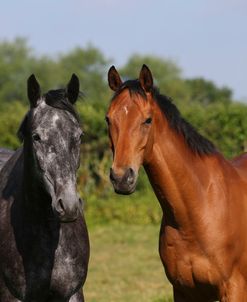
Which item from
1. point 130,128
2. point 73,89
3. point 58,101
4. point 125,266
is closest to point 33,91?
point 58,101

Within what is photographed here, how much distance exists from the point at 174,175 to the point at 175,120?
0.40 meters

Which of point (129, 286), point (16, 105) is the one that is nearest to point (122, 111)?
point (129, 286)

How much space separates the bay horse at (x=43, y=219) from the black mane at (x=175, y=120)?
42 centimetres

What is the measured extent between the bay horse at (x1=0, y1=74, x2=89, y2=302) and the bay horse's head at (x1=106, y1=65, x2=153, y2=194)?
0.91 feet

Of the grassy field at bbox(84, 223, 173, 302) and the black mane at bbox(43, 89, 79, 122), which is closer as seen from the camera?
the black mane at bbox(43, 89, 79, 122)

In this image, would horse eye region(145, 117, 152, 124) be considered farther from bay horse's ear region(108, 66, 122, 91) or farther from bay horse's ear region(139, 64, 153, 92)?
bay horse's ear region(108, 66, 122, 91)

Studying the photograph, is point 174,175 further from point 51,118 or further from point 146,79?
point 51,118

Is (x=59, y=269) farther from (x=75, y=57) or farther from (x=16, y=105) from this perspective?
(x=75, y=57)

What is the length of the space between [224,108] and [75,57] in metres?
58.6

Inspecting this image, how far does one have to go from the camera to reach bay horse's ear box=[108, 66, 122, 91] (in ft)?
18.0

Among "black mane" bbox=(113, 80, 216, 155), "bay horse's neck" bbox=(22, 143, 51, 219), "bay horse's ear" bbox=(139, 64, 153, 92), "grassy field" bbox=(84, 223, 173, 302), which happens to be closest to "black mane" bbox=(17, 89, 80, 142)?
"bay horse's neck" bbox=(22, 143, 51, 219)

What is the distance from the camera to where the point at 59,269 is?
519cm

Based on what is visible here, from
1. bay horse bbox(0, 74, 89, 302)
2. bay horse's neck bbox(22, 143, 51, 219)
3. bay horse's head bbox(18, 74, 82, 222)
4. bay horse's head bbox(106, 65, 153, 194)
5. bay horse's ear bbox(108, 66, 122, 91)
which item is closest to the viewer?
bay horse's head bbox(18, 74, 82, 222)

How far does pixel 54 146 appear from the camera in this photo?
479cm
